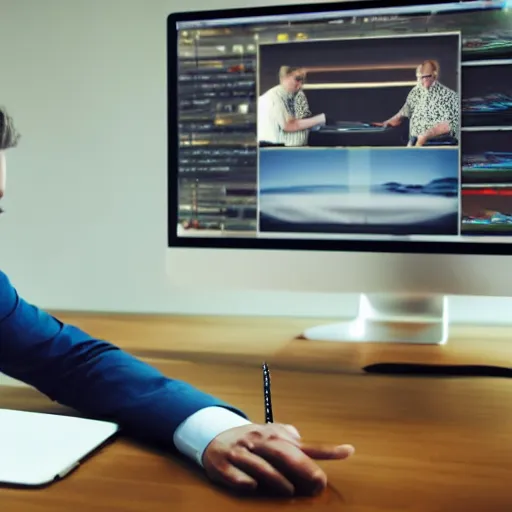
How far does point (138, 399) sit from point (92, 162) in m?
0.78

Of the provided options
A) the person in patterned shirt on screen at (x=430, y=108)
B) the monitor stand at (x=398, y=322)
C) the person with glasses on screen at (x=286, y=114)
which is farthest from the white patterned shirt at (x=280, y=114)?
the monitor stand at (x=398, y=322)

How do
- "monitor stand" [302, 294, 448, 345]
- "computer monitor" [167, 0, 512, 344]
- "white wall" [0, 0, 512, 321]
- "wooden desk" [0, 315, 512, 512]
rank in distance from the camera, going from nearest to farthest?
"wooden desk" [0, 315, 512, 512] < "computer monitor" [167, 0, 512, 344] < "monitor stand" [302, 294, 448, 345] < "white wall" [0, 0, 512, 321]

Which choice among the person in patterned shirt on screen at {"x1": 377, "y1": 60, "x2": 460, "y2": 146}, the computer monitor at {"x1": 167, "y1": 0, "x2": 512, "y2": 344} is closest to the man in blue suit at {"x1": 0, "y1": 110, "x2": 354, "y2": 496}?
the computer monitor at {"x1": 167, "y1": 0, "x2": 512, "y2": 344}

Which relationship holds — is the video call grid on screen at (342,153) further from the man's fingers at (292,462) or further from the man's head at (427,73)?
the man's fingers at (292,462)

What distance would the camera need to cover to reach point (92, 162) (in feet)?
4.38

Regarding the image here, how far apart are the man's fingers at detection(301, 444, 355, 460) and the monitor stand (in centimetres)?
49

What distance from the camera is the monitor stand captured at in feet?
3.36

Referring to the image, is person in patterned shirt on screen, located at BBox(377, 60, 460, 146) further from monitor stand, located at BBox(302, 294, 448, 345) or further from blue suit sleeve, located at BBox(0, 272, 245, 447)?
blue suit sleeve, located at BBox(0, 272, 245, 447)

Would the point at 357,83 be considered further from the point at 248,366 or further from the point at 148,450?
the point at 148,450

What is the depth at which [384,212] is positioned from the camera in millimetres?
900

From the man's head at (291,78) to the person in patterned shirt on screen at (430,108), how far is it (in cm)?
13

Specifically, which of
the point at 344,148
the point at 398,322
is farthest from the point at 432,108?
the point at 398,322

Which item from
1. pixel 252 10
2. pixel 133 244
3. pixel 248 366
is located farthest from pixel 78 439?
pixel 133 244

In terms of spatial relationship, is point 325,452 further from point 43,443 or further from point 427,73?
point 427,73
